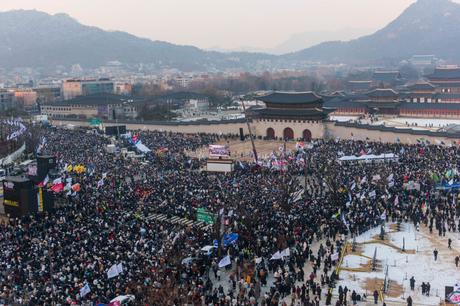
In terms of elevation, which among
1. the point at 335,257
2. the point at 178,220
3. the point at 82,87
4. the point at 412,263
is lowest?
the point at 412,263

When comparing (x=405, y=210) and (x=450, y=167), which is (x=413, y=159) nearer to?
(x=450, y=167)

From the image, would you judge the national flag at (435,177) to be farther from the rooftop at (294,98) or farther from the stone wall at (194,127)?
the stone wall at (194,127)

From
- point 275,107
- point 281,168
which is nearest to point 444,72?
point 275,107

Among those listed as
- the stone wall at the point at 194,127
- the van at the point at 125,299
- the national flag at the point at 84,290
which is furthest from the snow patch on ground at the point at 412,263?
the stone wall at the point at 194,127

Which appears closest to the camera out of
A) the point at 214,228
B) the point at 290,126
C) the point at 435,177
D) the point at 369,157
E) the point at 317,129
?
the point at 214,228

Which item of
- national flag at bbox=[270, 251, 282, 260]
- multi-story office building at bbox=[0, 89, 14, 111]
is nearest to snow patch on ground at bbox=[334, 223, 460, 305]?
national flag at bbox=[270, 251, 282, 260]

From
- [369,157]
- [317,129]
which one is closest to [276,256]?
[369,157]

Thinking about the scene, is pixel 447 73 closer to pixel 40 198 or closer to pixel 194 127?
pixel 194 127

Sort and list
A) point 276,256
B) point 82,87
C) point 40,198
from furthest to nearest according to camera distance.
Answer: point 82,87 → point 40,198 → point 276,256
